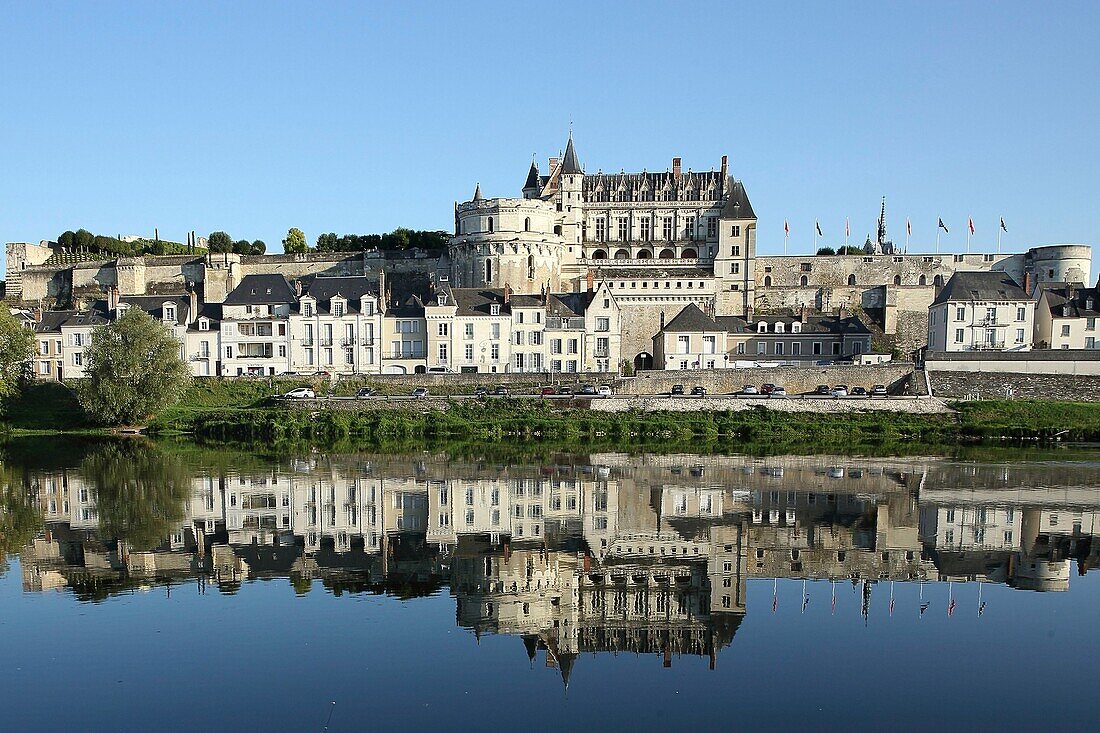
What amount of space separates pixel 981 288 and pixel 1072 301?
13.5 feet

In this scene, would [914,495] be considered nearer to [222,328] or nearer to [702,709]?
[702,709]

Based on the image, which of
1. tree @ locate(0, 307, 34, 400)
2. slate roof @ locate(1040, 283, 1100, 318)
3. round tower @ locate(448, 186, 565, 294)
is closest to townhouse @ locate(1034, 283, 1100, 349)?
slate roof @ locate(1040, 283, 1100, 318)

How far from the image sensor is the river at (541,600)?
34.0 ft

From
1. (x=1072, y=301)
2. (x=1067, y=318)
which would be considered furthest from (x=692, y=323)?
(x=1072, y=301)

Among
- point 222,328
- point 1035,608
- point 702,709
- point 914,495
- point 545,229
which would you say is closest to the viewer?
point 702,709

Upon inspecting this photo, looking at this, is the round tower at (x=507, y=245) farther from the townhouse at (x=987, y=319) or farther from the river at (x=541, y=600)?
the river at (x=541, y=600)

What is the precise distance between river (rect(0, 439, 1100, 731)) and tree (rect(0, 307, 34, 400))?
38.9 feet

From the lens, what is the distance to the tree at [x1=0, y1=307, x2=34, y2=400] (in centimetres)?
3447

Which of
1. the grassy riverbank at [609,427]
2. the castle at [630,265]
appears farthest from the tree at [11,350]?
the castle at [630,265]

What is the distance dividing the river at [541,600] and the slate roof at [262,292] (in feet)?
63.3

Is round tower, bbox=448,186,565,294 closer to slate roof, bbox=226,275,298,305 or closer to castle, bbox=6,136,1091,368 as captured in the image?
castle, bbox=6,136,1091,368

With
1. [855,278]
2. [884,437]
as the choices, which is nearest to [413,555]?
[884,437]

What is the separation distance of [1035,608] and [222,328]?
36.8 m

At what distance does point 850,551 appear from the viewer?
17.3 metres
